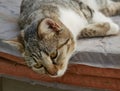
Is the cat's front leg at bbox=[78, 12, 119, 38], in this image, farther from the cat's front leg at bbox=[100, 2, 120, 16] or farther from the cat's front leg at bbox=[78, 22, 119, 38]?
the cat's front leg at bbox=[100, 2, 120, 16]

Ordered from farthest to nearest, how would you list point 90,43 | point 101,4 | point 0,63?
point 101,4 → point 0,63 → point 90,43

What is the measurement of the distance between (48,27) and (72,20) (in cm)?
27

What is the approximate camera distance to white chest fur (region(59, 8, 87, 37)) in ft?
4.69


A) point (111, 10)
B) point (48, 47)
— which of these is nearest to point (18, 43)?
point (48, 47)

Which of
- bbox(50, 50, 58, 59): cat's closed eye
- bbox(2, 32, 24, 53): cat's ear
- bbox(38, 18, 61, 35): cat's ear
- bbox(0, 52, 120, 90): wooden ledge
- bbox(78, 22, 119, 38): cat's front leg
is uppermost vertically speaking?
bbox(38, 18, 61, 35): cat's ear

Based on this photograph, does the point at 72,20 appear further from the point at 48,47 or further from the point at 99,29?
the point at 48,47

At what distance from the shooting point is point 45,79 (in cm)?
136

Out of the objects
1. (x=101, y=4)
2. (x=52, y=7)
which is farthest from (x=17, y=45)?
(x=101, y=4)

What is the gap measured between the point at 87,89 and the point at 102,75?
0.11 meters

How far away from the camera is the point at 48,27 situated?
1.23m

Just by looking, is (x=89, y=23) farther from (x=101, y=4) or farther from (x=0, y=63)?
(x=0, y=63)

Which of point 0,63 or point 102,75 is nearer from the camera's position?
point 102,75

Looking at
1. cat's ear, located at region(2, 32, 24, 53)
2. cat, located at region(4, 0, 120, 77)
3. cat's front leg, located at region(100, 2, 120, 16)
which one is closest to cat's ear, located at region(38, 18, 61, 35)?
cat, located at region(4, 0, 120, 77)

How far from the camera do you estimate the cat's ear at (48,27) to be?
120 centimetres
